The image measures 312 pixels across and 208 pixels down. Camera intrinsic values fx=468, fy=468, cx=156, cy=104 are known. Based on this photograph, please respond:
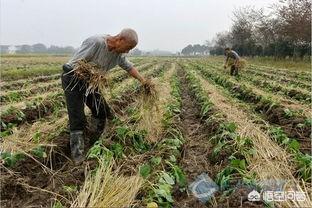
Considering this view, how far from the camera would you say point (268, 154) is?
18.3 feet

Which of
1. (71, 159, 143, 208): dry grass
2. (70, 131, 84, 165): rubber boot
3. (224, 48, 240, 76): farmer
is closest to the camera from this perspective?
(71, 159, 143, 208): dry grass

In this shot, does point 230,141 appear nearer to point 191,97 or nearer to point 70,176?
point 70,176

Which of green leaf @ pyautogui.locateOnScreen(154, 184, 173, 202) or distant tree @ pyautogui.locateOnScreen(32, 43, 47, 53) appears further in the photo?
distant tree @ pyautogui.locateOnScreen(32, 43, 47, 53)

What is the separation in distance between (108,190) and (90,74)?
2.23 m

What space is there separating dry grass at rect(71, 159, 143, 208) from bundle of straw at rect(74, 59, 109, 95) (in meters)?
1.64

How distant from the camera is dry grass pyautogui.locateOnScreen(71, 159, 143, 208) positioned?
3.84m

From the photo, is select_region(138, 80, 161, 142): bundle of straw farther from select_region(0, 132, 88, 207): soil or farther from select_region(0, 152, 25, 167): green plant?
select_region(0, 152, 25, 167): green plant

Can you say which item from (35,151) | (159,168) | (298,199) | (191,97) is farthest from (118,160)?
(191,97)

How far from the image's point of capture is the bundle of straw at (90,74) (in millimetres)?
5945

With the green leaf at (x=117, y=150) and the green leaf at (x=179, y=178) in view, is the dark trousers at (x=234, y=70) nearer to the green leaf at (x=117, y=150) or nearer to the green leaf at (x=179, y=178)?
the green leaf at (x=117, y=150)

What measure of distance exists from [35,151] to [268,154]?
9.33 ft

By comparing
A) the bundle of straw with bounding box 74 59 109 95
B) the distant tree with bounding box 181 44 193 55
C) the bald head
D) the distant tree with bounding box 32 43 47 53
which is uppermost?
the bald head

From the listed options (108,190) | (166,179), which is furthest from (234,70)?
(108,190)

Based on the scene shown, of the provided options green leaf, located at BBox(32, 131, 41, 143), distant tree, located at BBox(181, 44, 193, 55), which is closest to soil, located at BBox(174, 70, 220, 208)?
green leaf, located at BBox(32, 131, 41, 143)
